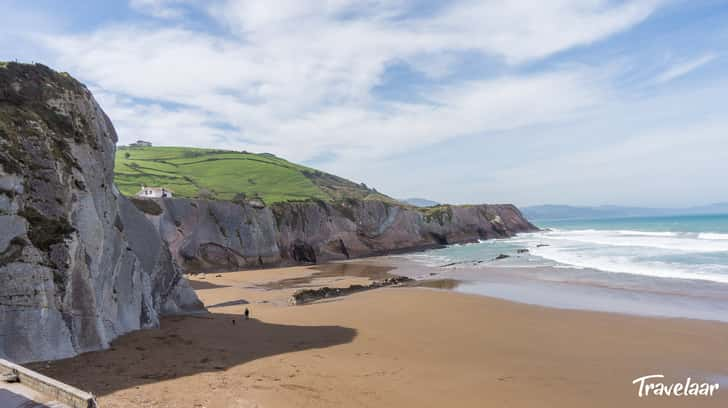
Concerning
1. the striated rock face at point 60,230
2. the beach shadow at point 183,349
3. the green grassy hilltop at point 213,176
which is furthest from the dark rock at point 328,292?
the green grassy hilltop at point 213,176

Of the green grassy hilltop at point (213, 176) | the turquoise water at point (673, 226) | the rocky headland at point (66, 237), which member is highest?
the green grassy hilltop at point (213, 176)

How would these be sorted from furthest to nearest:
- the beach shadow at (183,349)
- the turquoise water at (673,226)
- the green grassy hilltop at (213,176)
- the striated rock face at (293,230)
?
1. the turquoise water at (673,226)
2. the green grassy hilltop at (213,176)
3. the striated rock face at (293,230)
4. the beach shadow at (183,349)

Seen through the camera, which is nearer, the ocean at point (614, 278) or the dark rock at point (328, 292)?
the ocean at point (614, 278)

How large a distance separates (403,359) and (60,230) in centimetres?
1083

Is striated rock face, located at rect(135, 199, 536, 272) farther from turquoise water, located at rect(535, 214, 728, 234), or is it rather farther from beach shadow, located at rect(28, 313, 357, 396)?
turquoise water, located at rect(535, 214, 728, 234)

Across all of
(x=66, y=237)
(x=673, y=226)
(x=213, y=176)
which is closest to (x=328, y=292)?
(x=66, y=237)

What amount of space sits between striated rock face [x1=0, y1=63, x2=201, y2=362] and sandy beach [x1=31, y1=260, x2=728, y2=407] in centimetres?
96

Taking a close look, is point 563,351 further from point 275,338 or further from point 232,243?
point 232,243

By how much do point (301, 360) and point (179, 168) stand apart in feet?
340

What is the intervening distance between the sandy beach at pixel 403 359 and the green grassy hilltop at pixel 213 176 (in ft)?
198

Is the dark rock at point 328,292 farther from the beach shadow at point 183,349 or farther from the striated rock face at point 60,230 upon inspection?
the striated rock face at point 60,230

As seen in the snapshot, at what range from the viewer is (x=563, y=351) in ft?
47.6

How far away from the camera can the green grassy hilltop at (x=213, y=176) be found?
8319 cm

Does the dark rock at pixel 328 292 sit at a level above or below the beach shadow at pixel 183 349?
below
